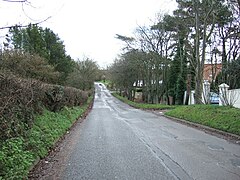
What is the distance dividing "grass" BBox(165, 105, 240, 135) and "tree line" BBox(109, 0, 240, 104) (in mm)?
3674

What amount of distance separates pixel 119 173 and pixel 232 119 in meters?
10.1

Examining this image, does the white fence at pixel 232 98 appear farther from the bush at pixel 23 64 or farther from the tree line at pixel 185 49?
the bush at pixel 23 64

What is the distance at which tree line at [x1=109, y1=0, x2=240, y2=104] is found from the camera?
2259cm

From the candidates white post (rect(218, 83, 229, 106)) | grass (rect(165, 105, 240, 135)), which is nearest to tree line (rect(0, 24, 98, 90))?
grass (rect(165, 105, 240, 135))

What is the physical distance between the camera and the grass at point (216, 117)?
1341 centimetres

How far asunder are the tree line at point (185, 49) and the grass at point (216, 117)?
12.1 feet

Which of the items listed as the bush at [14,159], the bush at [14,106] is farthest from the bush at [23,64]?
the bush at [14,159]

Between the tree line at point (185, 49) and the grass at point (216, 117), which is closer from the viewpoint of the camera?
the grass at point (216, 117)

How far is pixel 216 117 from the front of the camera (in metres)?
15.8

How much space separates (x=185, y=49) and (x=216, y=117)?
1997 cm

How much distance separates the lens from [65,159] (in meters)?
7.34

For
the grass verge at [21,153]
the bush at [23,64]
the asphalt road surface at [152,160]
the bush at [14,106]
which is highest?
the bush at [23,64]

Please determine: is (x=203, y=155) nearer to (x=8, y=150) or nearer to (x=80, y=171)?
(x=80, y=171)

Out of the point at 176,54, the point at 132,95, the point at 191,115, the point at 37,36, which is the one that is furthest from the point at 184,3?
the point at 132,95
